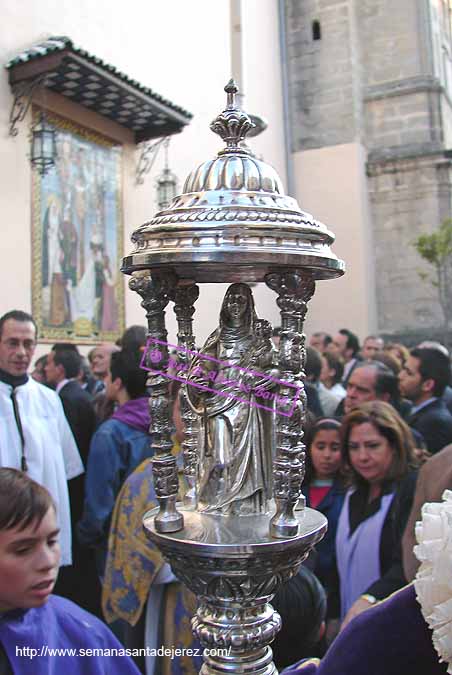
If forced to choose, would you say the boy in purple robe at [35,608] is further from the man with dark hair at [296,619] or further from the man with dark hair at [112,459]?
the man with dark hair at [112,459]

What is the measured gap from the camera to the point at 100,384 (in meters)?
4.66

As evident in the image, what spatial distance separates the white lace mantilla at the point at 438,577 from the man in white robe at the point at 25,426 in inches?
92.5

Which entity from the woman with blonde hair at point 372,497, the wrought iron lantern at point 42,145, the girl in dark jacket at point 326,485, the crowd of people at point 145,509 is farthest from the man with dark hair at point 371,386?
the wrought iron lantern at point 42,145

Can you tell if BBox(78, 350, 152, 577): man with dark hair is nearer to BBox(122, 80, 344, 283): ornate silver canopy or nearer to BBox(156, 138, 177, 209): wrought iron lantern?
BBox(122, 80, 344, 283): ornate silver canopy

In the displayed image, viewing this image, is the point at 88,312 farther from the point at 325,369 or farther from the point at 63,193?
the point at 325,369

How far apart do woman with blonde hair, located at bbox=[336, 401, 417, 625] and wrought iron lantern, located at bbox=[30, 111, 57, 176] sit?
14.5 feet

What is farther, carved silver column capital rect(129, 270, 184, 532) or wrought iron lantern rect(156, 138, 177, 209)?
wrought iron lantern rect(156, 138, 177, 209)

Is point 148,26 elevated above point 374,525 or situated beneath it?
elevated above

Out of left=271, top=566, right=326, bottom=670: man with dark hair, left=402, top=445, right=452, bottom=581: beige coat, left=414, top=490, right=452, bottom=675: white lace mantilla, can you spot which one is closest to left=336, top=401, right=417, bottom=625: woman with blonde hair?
left=402, top=445, right=452, bottom=581: beige coat

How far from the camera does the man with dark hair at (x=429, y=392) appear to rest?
3.24 metres

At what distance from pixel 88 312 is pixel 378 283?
7181 mm

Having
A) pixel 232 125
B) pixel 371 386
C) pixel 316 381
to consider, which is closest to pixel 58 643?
pixel 232 125

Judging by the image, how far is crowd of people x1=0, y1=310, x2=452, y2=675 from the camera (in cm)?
151

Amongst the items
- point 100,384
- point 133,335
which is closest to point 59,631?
point 133,335
